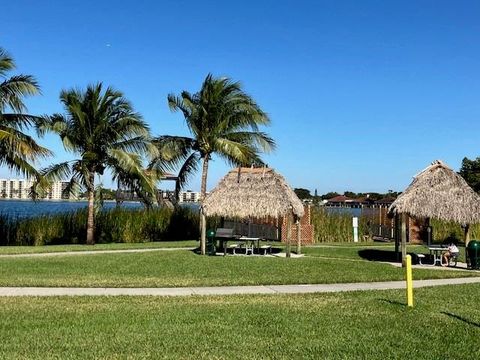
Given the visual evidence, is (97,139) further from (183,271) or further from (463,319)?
(463,319)

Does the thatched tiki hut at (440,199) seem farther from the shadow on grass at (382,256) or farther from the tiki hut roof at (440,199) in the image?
the shadow on grass at (382,256)

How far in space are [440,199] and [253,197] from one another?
6.60m

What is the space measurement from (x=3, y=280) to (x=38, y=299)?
296cm

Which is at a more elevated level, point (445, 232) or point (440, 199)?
point (440, 199)

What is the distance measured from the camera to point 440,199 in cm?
1928

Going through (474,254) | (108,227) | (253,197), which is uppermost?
(253,197)

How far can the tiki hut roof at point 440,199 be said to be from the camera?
19.2 m

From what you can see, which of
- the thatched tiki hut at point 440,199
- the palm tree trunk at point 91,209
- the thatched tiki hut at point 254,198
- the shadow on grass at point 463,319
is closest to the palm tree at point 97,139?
the palm tree trunk at point 91,209

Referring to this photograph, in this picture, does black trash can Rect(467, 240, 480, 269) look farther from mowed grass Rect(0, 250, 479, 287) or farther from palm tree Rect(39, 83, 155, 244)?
palm tree Rect(39, 83, 155, 244)

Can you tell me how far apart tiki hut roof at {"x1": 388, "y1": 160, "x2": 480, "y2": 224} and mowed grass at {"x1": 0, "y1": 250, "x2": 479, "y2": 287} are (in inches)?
112

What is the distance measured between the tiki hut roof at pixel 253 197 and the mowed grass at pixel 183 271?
8.16ft

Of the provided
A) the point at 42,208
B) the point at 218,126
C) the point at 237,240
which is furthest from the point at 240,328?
the point at 42,208

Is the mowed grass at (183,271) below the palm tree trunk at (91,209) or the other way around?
below

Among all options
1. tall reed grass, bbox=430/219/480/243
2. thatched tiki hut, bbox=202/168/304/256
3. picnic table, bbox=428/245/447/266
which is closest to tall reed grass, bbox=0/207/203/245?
thatched tiki hut, bbox=202/168/304/256
